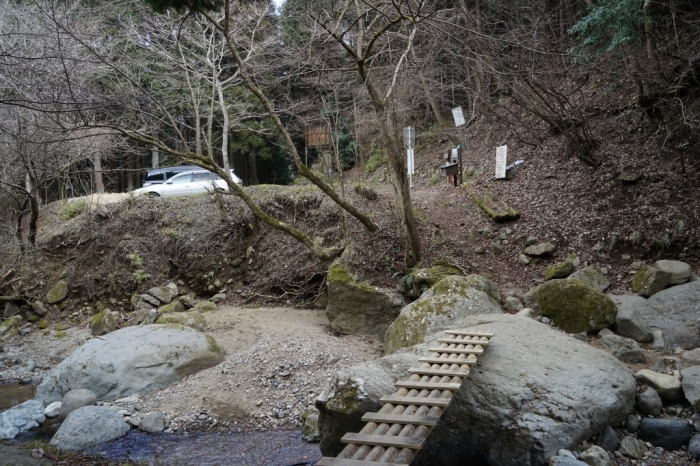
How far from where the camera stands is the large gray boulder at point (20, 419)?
264 inches

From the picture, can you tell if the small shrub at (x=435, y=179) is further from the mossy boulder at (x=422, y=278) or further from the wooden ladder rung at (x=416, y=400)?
the wooden ladder rung at (x=416, y=400)

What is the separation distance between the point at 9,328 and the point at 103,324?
10.3ft

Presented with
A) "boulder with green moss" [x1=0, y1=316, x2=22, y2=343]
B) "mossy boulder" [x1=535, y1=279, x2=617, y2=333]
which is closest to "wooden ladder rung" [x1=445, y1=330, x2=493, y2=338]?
"mossy boulder" [x1=535, y1=279, x2=617, y2=333]

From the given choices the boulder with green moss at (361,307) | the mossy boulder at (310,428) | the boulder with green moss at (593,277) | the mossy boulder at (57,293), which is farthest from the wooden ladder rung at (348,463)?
the mossy boulder at (57,293)

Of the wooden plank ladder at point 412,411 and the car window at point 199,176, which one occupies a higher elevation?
the car window at point 199,176

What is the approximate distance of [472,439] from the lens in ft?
15.7

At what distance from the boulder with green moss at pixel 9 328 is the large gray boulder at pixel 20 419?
5536 millimetres

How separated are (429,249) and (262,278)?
3.91 meters

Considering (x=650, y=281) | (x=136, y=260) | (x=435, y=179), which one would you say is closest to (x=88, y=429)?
(x=136, y=260)

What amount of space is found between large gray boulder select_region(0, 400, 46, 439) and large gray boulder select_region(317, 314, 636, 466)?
4243 millimetres

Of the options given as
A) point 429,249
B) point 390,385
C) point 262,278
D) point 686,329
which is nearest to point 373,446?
point 390,385

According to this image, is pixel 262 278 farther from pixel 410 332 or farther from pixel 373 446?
pixel 373 446

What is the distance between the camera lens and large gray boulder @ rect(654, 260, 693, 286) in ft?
26.5

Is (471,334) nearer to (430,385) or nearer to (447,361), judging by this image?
(447,361)
